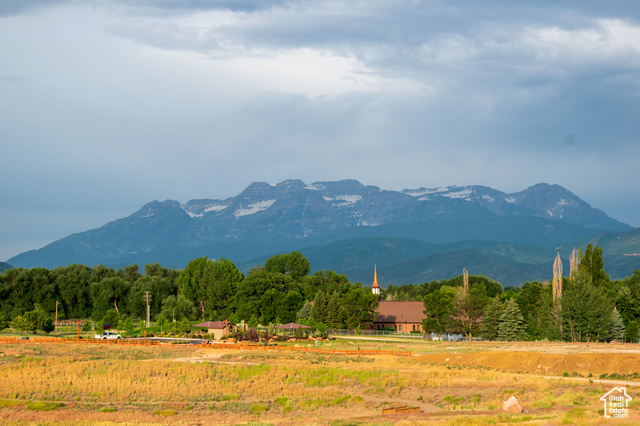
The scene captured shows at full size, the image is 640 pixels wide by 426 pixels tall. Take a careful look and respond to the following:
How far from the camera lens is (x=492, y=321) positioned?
339 ft

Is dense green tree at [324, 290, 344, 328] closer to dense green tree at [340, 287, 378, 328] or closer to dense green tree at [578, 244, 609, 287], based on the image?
dense green tree at [340, 287, 378, 328]

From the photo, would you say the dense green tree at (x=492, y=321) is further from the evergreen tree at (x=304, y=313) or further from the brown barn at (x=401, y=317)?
the evergreen tree at (x=304, y=313)

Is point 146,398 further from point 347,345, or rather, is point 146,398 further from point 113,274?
point 113,274

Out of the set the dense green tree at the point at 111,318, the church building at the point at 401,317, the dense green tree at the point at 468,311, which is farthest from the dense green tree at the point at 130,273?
the dense green tree at the point at 468,311

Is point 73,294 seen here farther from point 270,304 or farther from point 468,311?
point 468,311

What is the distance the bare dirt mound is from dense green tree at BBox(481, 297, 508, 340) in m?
38.1

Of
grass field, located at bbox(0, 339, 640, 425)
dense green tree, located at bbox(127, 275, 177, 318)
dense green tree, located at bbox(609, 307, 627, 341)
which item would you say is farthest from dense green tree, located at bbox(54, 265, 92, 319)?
dense green tree, located at bbox(609, 307, 627, 341)

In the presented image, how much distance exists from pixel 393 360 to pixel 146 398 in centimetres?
2817

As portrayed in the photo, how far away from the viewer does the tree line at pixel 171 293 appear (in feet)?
448

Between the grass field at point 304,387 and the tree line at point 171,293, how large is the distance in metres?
63.7

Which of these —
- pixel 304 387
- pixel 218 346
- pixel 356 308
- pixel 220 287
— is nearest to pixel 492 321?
pixel 356 308

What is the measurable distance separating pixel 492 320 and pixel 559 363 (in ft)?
145

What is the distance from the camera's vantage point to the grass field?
39.3m

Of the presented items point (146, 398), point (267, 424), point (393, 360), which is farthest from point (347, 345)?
point (267, 424)
